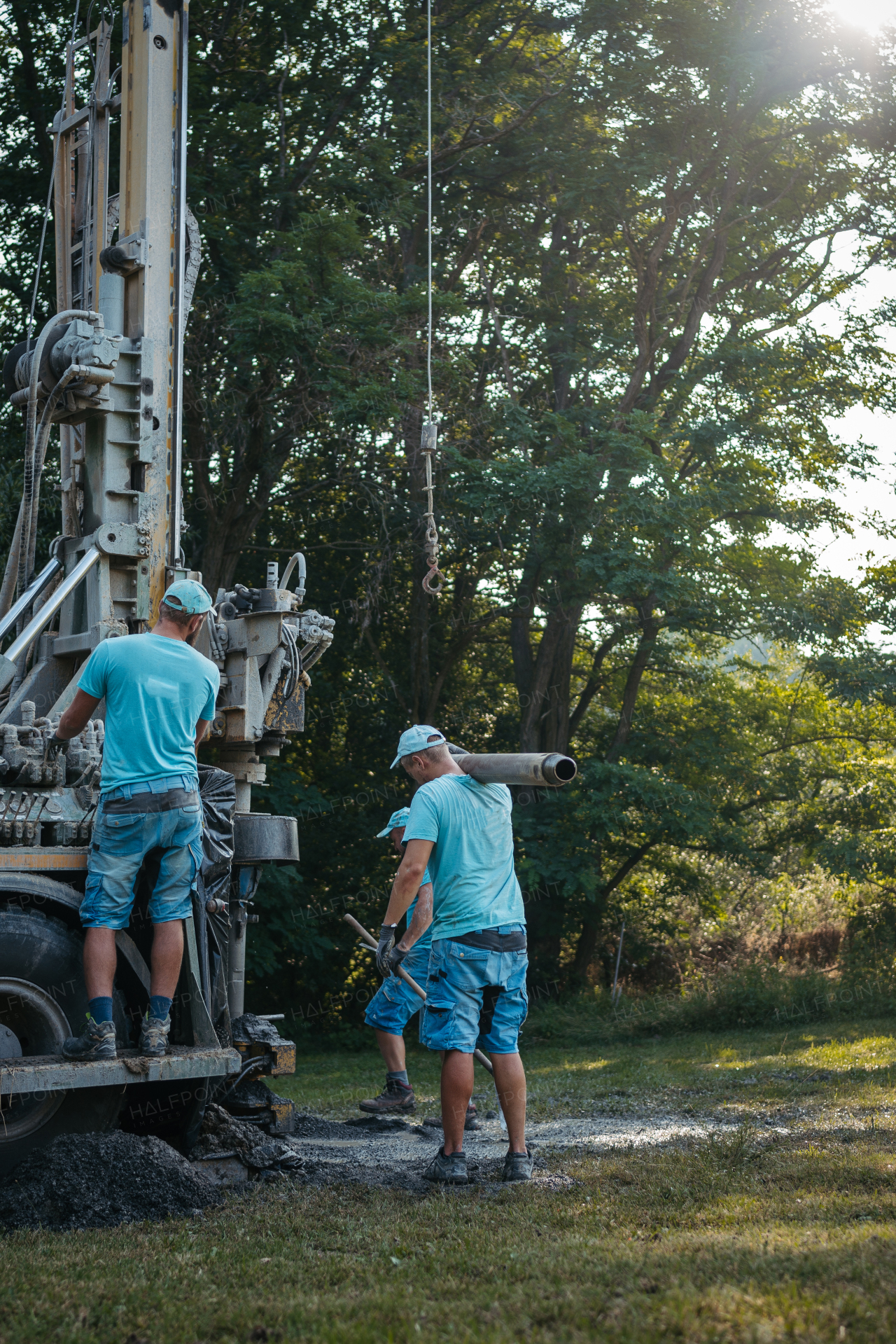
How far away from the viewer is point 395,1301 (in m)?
3.94

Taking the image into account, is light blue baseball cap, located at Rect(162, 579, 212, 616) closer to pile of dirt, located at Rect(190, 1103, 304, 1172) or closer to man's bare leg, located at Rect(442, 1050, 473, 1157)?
man's bare leg, located at Rect(442, 1050, 473, 1157)

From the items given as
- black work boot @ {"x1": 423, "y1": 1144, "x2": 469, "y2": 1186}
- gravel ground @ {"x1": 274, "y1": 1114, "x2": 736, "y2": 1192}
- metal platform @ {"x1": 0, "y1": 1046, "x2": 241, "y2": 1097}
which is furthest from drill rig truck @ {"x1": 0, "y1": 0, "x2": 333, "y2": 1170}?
black work boot @ {"x1": 423, "y1": 1144, "x2": 469, "y2": 1186}

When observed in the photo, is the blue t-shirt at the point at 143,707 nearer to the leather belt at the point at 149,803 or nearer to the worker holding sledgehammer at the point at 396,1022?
the leather belt at the point at 149,803

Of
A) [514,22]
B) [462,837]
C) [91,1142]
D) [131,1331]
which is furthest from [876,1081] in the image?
[514,22]

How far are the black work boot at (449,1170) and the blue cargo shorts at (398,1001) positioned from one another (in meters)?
2.29

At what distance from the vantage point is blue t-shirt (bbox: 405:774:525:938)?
6000mm

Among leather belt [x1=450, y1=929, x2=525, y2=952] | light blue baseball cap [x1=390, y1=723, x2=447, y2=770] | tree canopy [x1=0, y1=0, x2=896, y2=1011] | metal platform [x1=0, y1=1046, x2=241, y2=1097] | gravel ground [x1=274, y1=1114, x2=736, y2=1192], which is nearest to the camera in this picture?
metal platform [x1=0, y1=1046, x2=241, y2=1097]

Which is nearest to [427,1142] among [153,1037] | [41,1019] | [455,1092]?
[455,1092]

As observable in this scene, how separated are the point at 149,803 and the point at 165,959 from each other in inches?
25.5

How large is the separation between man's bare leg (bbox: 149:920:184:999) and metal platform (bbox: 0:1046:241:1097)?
0.27 metres

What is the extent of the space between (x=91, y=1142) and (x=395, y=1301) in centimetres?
191

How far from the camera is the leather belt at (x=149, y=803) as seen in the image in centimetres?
560

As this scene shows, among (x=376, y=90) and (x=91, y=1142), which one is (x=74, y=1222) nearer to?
(x=91, y=1142)

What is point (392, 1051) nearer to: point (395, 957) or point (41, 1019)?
point (395, 957)
